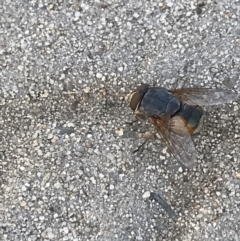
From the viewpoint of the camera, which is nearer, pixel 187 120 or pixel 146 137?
pixel 187 120

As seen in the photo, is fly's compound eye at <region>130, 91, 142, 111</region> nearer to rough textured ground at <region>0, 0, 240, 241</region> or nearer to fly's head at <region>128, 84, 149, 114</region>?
fly's head at <region>128, 84, 149, 114</region>

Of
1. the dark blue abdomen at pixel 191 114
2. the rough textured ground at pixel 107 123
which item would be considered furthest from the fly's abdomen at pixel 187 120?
the rough textured ground at pixel 107 123

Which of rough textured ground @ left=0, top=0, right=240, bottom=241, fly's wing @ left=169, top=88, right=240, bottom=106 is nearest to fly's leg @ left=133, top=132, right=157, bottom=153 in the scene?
rough textured ground @ left=0, top=0, right=240, bottom=241

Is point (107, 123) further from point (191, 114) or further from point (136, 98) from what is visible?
point (191, 114)

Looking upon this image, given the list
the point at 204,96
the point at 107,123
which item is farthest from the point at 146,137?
the point at 204,96

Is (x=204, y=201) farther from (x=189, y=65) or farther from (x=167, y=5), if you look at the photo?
(x=167, y=5)

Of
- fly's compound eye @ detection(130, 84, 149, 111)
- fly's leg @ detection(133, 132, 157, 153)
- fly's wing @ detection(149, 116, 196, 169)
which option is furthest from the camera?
fly's leg @ detection(133, 132, 157, 153)

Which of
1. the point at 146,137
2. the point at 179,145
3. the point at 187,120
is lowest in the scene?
the point at 146,137
